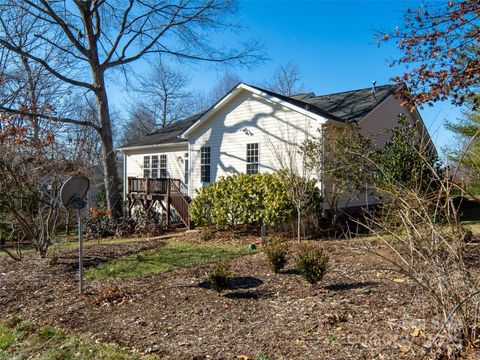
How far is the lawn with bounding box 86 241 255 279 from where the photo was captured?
891 centimetres

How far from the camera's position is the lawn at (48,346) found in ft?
15.5

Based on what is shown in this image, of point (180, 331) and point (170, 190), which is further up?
point (170, 190)

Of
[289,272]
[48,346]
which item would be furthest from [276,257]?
[48,346]

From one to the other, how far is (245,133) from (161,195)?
165 inches

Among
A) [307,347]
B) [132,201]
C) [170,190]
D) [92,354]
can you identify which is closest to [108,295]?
[92,354]

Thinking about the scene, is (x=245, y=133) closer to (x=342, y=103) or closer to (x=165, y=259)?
(x=342, y=103)

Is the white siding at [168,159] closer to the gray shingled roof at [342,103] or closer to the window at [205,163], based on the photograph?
the gray shingled roof at [342,103]

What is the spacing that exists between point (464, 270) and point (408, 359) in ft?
3.07

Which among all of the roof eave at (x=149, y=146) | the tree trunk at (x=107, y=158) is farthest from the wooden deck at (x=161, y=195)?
the roof eave at (x=149, y=146)

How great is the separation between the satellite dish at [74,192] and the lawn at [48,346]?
6.91 feet

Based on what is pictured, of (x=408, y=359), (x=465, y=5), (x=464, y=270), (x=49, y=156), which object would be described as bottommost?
(x=408, y=359)

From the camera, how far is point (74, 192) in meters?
7.63

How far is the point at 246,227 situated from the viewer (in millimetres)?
13797

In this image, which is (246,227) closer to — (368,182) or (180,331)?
(368,182)
